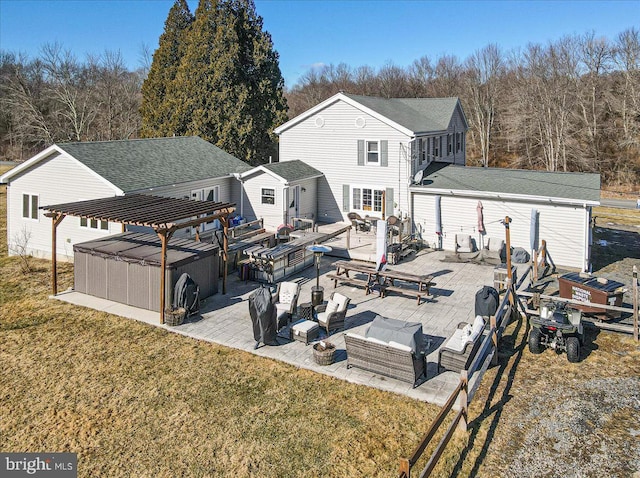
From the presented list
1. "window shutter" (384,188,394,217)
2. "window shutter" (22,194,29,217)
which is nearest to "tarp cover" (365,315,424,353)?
"window shutter" (384,188,394,217)

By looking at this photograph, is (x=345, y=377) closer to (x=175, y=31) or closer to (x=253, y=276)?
(x=253, y=276)

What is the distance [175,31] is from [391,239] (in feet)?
94.4

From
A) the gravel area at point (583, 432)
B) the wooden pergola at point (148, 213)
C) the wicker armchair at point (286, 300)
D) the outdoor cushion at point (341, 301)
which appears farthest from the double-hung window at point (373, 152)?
the gravel area at point (583, 432)

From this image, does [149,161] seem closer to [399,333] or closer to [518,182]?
[399,333]

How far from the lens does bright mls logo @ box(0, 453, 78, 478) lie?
23.8 feet

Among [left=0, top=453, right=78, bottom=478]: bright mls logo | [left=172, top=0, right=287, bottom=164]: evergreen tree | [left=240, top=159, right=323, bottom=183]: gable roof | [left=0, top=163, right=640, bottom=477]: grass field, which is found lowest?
[left=0, top=453, right=78, bottom=478]: bright mls logo

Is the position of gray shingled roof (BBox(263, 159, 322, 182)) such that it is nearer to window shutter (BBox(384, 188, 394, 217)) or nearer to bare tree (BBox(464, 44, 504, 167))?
window shutter (BBox(384, 188, 394, 217))

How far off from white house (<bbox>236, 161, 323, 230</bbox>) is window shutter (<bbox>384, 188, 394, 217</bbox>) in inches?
148

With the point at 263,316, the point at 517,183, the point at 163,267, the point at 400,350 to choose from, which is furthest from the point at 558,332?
the point at 517,183

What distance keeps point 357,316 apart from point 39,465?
8042 millimetres

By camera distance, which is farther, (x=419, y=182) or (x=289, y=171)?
(x=289, y=171)

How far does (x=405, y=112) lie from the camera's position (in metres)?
26.6

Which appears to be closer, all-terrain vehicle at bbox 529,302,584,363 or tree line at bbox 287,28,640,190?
all-terrain vehicle at bbox 529,302,584,363

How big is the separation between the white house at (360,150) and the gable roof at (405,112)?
50mm
